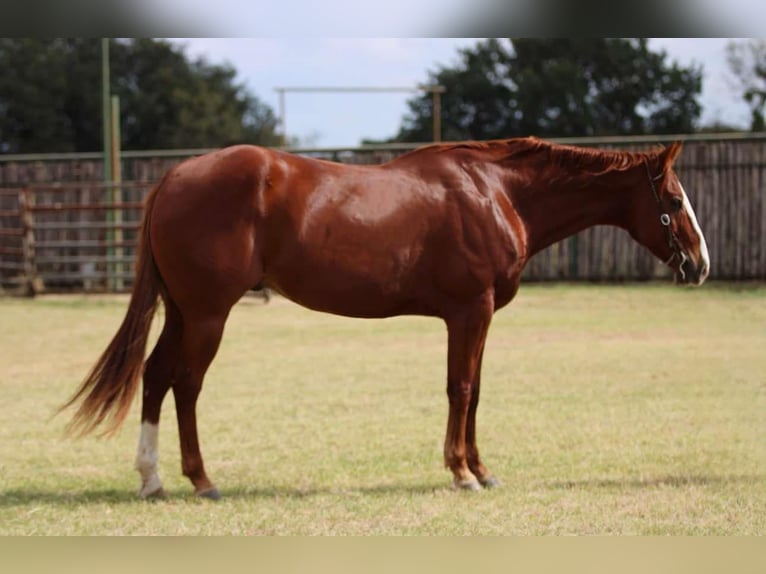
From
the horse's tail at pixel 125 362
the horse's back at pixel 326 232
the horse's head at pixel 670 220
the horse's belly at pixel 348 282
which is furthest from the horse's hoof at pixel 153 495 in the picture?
the horse's head at pixel 670 220

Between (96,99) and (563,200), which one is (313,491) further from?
(96,99)

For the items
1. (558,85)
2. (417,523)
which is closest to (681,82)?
(558,85)

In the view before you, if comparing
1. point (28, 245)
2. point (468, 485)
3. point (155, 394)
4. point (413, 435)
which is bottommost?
point (413, 435)

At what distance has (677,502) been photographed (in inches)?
179

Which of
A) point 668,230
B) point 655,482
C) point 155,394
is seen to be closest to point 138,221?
point 155,394

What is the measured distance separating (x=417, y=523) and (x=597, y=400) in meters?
3.88

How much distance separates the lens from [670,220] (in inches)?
205

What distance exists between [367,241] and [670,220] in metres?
1.76

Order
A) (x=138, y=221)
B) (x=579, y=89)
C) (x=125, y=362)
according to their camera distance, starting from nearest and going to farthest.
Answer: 1. (x=125, y=362)
2. (x=138, y=221)
3. (x=579, y=89)

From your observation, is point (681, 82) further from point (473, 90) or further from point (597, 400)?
point (597, 400)

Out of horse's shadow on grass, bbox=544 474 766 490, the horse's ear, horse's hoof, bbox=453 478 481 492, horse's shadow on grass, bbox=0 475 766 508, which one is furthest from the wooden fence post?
the horse's ear

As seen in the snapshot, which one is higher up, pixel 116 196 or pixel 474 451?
pixel 116 196

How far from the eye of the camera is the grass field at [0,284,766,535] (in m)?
4.35

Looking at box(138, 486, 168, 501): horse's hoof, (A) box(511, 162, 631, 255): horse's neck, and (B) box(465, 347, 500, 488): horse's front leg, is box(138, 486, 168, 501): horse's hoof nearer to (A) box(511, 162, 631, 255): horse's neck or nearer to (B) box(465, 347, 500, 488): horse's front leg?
(B) box(465, 347, 500, 488): horse's front leg
